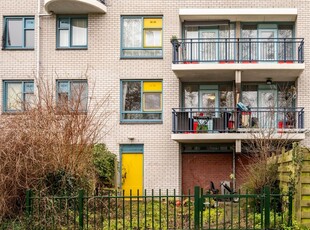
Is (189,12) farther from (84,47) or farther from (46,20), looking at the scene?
(46,20)

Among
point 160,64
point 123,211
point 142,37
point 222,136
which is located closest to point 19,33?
point 142,37

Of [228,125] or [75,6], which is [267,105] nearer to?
[228,125]

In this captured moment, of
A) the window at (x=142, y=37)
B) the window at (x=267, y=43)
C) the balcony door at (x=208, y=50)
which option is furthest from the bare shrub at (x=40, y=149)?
the window at (x=267, y=43)

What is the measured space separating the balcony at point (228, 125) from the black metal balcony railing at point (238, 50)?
2.27 m

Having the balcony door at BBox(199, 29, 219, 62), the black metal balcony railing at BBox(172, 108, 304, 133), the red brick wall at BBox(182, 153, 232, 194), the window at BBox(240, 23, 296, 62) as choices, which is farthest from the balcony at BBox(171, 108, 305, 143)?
the window at BBox(240, 23, 296, 62)

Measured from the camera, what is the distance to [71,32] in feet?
72.1

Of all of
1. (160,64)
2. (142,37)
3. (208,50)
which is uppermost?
(142,37)

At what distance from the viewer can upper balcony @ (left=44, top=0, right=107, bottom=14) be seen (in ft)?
68.3

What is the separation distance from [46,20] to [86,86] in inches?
139

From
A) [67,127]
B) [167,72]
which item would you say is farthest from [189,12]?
[67,127]

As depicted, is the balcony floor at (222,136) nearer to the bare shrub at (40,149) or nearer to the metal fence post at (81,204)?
the bare shrub at (40,149)

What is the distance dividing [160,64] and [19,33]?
21.4ft

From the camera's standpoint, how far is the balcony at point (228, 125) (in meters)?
19.9

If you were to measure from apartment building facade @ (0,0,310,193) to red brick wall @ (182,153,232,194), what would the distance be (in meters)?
0.04
